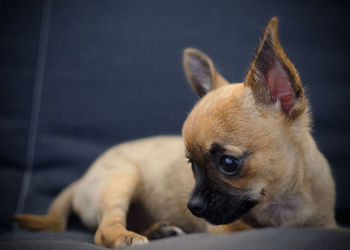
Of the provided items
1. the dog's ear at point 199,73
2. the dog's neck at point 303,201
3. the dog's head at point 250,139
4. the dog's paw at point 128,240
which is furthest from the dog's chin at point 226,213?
the dog's ear at point 199,73

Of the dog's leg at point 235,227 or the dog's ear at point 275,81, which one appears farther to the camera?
the dog's leg at point 235,227

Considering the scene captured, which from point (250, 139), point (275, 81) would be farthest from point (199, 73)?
point (250, 139)

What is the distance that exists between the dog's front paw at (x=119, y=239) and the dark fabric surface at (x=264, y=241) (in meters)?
0.22

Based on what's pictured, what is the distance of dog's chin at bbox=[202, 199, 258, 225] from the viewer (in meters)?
1.56

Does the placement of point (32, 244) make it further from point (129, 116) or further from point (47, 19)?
point (47, 19)

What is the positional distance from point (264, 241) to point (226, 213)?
0.37 m

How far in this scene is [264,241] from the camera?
1204mm

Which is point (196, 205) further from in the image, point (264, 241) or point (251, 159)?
point (264, 241)

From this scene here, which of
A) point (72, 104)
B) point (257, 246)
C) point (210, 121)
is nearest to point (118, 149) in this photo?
point (72, 104)

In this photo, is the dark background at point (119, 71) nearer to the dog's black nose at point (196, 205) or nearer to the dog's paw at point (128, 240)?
the dog's paw at point (128, 240)

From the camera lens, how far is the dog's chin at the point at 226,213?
5.12 ft

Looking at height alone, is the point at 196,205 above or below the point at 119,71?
below

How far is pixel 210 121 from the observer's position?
1.57 metres

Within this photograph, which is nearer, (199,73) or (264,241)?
(264,241)
